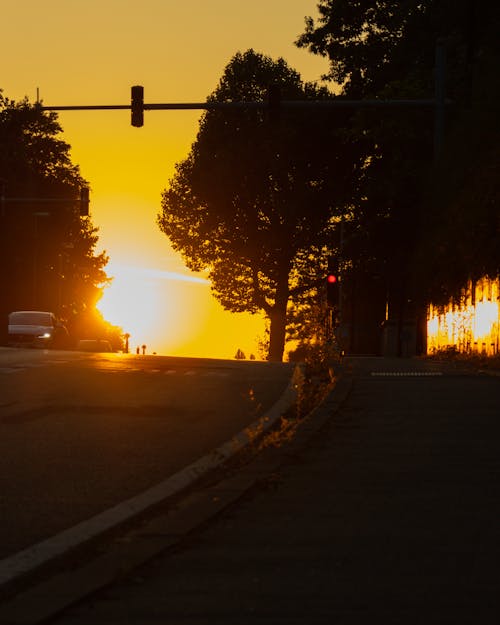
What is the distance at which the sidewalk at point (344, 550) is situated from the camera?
6629 millimetres

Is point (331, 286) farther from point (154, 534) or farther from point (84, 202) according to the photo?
point (154, 534)

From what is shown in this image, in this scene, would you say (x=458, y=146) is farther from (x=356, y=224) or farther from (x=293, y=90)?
(x=293, y=90)

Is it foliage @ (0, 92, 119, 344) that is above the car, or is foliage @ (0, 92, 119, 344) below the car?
above

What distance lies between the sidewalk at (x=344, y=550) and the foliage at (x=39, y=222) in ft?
253

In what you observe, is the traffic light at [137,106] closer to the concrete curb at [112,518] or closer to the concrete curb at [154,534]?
the concrete curb at [154,534]

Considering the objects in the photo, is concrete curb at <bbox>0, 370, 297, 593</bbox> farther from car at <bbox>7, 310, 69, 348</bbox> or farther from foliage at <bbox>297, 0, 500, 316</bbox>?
car at <bbox>7, 310, 69, 348</bbox>

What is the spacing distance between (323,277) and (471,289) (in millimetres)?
39084

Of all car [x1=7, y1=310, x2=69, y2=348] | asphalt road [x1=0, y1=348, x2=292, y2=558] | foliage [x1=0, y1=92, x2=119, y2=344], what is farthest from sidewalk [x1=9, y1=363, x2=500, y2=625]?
foliage [x1=0, y1=92, x2=119, y2=344]

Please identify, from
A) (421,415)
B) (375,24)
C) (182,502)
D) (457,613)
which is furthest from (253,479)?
(375,24)

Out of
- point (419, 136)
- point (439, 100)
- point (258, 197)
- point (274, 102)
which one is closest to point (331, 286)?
point (419, 136)

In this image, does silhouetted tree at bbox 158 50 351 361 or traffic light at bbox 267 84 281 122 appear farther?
silhouetted tree at bbox 158 50 351 361

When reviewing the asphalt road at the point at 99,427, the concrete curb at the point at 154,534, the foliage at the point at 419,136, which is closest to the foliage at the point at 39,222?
the foliage at the point at 419,136

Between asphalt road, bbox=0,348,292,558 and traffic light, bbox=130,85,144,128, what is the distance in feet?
19.0

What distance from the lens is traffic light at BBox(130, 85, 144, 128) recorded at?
3141 cm
